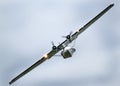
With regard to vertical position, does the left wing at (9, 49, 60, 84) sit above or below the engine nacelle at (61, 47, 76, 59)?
above

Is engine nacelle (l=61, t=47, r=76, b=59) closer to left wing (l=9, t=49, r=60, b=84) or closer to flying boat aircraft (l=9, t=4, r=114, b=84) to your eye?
flying boat aircraft (l=9, t=4, r=114, b=84)

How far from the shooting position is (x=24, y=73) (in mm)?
136125

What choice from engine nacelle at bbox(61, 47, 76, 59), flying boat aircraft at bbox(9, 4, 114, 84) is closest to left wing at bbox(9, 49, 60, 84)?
flying boat aircraft at bbox(9, 4, 114, 84)

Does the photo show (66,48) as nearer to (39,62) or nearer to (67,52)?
(67,52)

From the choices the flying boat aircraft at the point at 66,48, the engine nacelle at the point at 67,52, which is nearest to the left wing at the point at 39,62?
the flying boat aircraft at the point at 66,48

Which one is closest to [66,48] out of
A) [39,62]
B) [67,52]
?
[67,52]

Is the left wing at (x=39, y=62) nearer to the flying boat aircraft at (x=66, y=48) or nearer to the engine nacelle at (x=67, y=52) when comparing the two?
the flying boat aircraft at (x=66, y=48)

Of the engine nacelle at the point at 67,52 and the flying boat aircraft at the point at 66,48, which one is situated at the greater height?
the flying boat aircraft at the point at 66,48

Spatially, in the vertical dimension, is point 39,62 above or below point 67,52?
above

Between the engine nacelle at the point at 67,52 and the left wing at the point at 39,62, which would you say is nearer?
the engine nacelle at the point at 67,52

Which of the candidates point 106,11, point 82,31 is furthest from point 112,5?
point 82,31

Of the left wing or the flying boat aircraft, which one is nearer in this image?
the flying boat aircraft

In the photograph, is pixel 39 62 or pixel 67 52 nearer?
pixel 67 52

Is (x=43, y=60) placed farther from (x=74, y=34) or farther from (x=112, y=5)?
(x=112, y=5)
